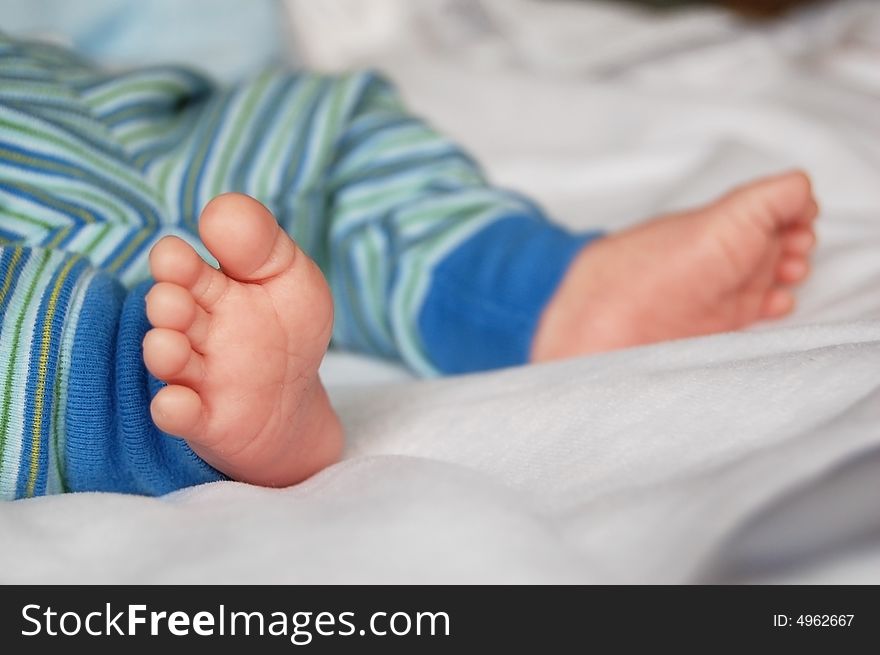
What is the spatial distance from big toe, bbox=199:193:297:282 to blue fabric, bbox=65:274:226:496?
9 cm

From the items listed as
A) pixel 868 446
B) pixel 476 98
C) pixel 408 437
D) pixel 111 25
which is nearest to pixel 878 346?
pixel 868 446

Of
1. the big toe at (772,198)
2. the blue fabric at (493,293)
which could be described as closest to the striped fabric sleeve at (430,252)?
the blue fabric at (493,293)

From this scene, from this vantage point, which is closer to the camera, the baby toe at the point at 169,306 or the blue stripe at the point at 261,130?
the baby toe at the point at 169,306

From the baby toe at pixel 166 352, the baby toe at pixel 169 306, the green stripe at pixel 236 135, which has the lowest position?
the baby toe at pixel 166 352

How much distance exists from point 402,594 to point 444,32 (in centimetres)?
104

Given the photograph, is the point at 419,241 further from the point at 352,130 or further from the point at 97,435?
the point at 97,435

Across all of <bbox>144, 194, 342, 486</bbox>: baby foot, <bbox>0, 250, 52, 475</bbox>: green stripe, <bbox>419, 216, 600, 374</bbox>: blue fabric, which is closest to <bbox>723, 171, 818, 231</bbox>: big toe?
<bbox>419, 216, 600, 374</bbox>: blue fabric

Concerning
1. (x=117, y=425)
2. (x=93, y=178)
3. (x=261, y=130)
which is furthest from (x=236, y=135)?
(x=117, y=425)

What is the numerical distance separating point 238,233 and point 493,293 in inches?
13.2

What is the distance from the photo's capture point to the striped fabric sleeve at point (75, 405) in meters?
0.54

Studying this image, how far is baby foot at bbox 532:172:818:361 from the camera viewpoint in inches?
29.4

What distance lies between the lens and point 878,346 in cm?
53

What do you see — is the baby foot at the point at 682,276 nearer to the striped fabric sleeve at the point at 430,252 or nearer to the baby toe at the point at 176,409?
the striped fabric sleeve at the point at 430,252

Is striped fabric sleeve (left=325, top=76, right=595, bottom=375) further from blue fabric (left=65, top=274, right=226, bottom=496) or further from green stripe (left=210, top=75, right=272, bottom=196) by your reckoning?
blue fabric (left=65, top=274, right=226, bottom=496)
